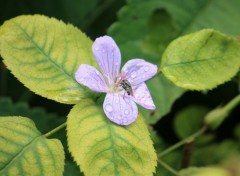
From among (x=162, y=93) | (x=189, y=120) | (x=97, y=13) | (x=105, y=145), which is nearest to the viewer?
(x=105, y=145)

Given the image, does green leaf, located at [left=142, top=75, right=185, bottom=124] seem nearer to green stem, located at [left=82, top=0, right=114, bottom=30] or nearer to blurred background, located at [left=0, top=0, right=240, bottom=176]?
blurred background, located at [left=0, top=0, right=240, bottom=176]

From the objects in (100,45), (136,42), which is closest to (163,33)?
(136,42)

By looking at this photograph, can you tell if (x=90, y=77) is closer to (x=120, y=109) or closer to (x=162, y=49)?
(x=120, y=109)

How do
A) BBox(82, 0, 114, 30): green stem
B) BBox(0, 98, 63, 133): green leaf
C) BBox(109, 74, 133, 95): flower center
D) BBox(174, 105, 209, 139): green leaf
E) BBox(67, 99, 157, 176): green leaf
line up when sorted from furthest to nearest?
BBox(82, 0, 114, 30): green stem, BBox(174, 105, 209, 139): green leaf, BBox(0, 98, 63, 133): green leaf, BBox(109, 74, 133, 95): flower center, BBox(67, 99, 157, 176): green leaf

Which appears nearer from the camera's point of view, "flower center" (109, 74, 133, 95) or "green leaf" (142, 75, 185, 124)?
"flower center" (109, 74, 133, 95)

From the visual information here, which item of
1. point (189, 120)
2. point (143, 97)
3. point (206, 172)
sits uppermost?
point (143, 97)

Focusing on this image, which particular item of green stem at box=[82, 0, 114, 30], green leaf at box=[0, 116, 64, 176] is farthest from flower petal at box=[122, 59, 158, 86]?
green stem at box=[82, 0, 114, 30]

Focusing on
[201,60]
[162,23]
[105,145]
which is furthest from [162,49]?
[105,145]
